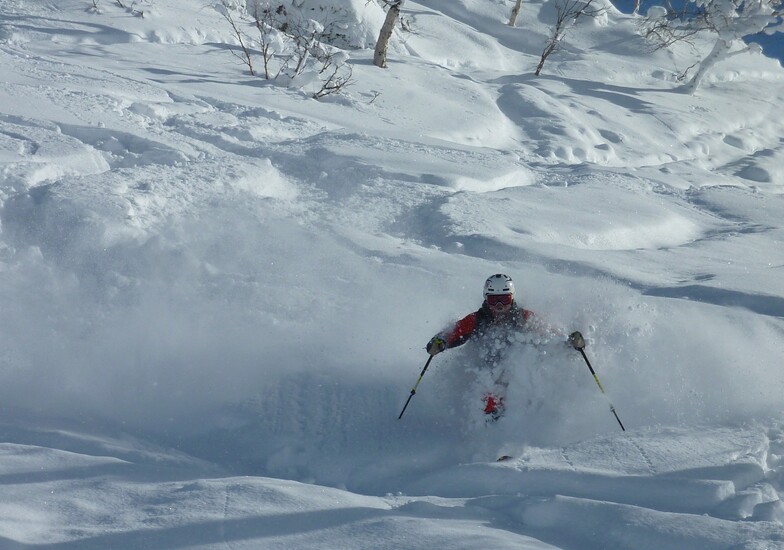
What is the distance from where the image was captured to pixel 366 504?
4.10 meters

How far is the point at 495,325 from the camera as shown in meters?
5.85

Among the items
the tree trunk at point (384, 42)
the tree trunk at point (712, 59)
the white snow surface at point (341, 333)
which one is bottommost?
the white snow surface at point (341, 333)

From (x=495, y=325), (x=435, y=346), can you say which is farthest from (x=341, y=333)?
(x=495, y=325)

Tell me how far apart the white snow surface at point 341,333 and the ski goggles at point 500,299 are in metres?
0.42

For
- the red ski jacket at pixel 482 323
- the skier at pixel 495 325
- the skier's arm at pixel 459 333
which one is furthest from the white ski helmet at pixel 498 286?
the skier's arm at pixel 459 333

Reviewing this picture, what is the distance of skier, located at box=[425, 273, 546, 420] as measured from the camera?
5699 mm

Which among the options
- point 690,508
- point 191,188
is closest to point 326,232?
point 191,188

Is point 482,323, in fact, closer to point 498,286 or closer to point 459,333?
point 459,333

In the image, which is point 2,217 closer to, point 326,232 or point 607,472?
point 326,232

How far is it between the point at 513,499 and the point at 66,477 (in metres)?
2.81

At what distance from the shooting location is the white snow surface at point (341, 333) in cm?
395

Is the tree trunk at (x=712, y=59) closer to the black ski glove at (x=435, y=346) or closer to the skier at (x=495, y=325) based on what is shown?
the skier at (x=495, y=325)

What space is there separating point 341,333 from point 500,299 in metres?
1.60

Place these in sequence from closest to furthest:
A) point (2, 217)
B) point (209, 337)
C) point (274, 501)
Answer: point (274, 501)
point (209, 337)
point (2, 217)
